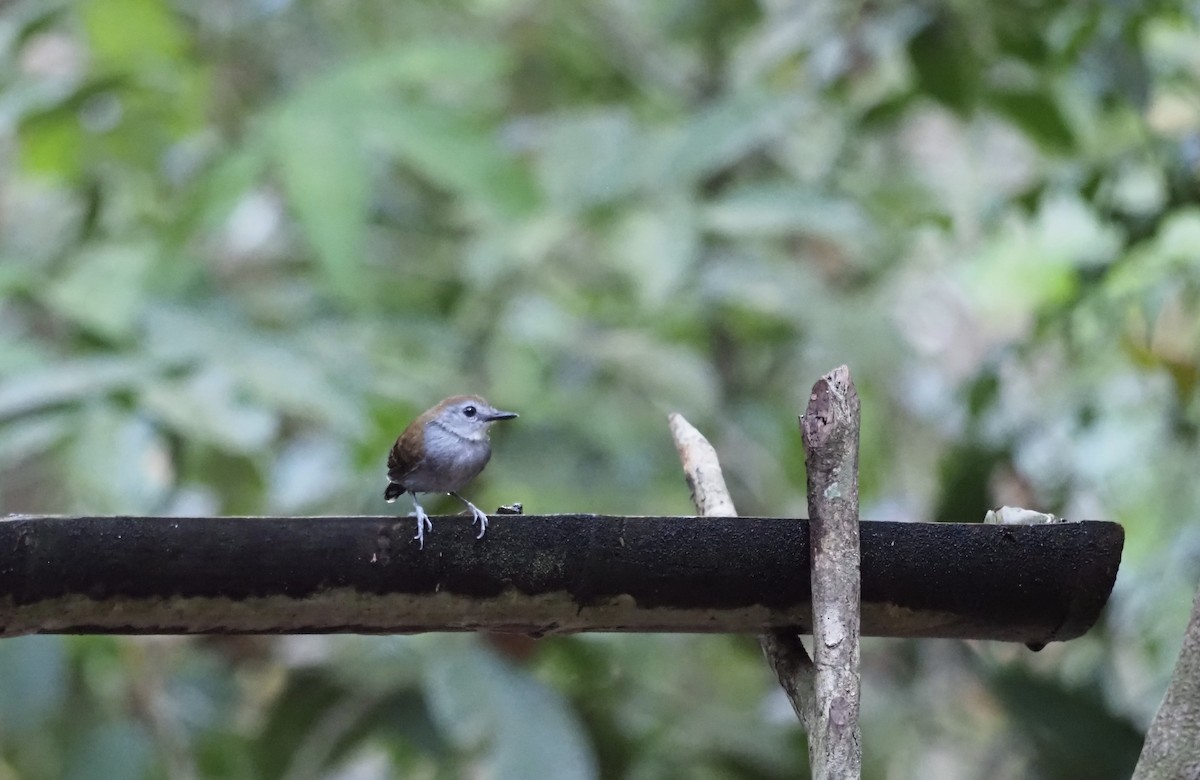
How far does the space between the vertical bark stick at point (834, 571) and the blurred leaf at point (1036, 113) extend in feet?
5.82

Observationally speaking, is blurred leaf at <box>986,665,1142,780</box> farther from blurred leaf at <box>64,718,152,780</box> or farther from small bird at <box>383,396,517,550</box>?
blurred leaf at <box>64,718,152,780</box>

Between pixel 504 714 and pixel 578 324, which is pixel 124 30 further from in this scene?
pixel 504 714

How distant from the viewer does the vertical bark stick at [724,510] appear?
53.1 inches

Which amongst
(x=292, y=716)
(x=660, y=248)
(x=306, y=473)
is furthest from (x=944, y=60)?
(x=292, y=716)

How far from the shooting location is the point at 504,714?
257cm

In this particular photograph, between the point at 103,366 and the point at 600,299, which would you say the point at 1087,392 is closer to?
the point at 600,299

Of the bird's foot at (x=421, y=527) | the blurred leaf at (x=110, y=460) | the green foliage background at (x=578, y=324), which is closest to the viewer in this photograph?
the bird's foot at (x=421, y=527)

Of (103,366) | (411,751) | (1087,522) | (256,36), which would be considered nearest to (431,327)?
(103,366)

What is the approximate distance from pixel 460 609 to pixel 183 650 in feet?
8.21

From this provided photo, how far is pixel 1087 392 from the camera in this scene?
340cm

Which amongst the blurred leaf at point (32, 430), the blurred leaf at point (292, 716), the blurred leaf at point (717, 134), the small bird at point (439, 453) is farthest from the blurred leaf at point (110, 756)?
the blurred leaf at point (717, 134)

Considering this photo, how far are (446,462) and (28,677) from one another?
131cm

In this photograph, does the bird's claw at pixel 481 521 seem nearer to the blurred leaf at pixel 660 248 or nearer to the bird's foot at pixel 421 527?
the bird's foot at pixel 421 527

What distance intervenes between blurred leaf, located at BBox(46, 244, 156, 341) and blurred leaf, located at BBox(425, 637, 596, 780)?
93 cm
